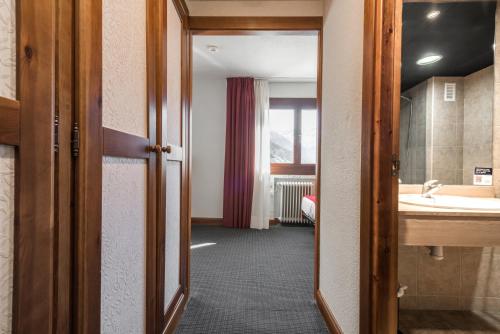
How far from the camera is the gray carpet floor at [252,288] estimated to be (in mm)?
1702

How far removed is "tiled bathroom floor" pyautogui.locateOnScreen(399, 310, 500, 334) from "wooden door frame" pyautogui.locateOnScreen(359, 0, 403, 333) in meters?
0.87

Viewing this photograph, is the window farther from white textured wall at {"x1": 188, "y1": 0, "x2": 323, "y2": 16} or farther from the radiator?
white textured wall at {"x1": 188, "y1": 0, "x2": 323, "y2": 16}

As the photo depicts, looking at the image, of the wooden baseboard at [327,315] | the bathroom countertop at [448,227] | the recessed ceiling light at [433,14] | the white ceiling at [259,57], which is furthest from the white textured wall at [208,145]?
the bathroom countertop at [448,227]

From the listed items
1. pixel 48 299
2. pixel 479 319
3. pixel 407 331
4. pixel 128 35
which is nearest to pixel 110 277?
pixel 48 299

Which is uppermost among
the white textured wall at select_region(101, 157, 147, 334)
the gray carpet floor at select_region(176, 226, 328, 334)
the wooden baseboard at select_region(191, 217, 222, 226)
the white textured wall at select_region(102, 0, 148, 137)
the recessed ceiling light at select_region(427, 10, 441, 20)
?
the recessed ceiling light at select_region(427, 10, 441, 20)

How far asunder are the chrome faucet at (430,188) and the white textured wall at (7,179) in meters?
1.81

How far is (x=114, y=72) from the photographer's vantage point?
891mm

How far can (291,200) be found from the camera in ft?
14.5

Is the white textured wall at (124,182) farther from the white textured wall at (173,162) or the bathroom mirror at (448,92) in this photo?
the bathroom mirror at (448,92)

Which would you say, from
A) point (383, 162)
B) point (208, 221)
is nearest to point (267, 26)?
point (383, 162)

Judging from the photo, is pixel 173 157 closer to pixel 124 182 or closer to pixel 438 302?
pixel 124 182

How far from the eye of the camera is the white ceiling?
9.97 feet

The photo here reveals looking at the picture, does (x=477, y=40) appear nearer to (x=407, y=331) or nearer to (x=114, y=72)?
(x=407, y=331)

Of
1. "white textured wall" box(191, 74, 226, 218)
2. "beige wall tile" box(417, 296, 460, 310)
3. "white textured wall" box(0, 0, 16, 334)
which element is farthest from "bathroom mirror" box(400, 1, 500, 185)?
"white textured wall" box(191, 74, 226, 218)
